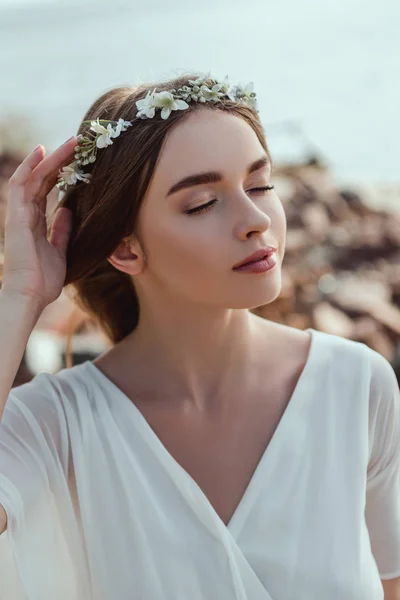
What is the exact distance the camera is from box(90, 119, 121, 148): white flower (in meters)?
1.78

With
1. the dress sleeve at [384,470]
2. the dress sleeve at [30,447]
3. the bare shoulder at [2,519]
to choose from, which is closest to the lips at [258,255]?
the dress sleeve at [384,470]

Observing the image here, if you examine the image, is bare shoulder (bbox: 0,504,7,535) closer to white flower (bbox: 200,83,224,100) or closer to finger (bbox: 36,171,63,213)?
finger (bbox: 36,171,63,213)

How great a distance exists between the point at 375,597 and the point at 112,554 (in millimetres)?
586

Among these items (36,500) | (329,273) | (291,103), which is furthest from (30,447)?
(291,103)

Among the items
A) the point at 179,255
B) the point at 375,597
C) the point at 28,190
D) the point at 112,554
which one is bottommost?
the point at 375,597

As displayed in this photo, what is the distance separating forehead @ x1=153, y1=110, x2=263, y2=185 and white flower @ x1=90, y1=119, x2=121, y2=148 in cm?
12

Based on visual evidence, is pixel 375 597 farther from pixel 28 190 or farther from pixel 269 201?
pixel 28 190

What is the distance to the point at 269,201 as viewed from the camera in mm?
1788

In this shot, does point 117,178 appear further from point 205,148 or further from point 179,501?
point 179,501

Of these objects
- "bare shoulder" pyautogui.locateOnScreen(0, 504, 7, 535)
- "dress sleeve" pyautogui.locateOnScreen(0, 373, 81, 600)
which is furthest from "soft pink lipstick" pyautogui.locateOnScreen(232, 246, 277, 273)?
"bare shoulder" pyautogui.locateOnScreen(0, 504, 7, 535)

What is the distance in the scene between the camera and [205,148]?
1.72 metres

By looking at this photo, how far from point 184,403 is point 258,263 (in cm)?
42

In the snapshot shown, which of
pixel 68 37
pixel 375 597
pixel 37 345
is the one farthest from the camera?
pixel 68 37

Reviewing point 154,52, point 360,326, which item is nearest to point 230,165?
point 360,326
